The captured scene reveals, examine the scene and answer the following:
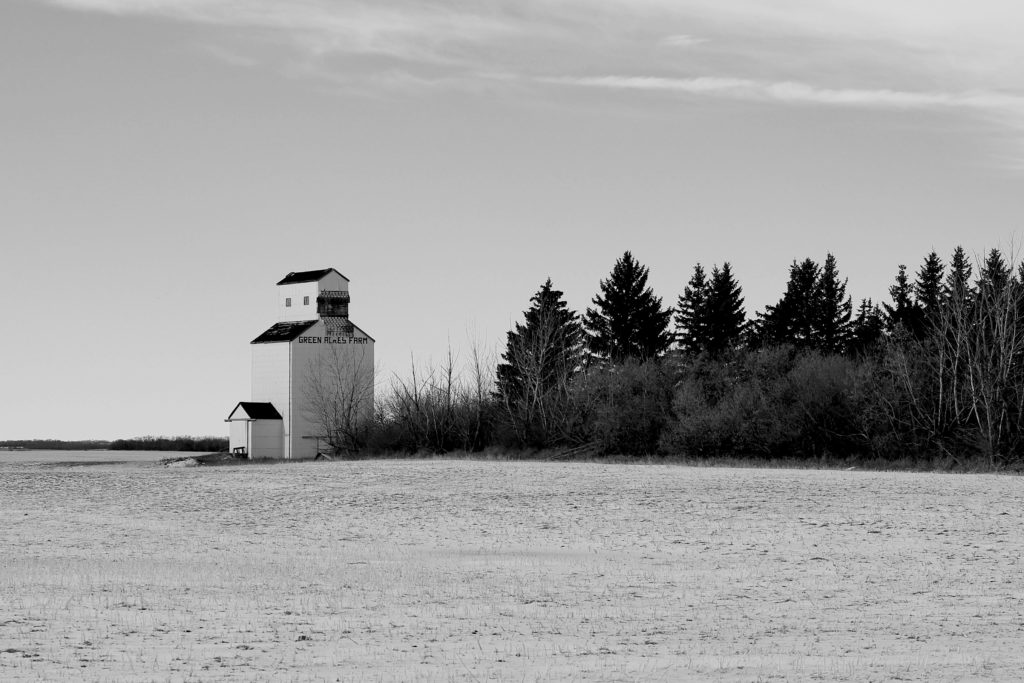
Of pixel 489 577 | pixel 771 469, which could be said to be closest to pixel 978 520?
pixel 489 577

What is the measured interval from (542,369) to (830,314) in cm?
2751

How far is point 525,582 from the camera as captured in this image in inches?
967

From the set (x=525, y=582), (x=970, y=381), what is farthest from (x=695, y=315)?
(x=525, y=582)

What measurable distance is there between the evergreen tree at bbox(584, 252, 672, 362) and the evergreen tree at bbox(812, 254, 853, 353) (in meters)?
12.1

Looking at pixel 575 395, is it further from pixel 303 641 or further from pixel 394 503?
pixel 303 641

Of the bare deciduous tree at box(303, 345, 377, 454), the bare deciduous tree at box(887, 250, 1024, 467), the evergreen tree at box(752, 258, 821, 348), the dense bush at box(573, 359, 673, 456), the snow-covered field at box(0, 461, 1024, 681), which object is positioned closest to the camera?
the snow-covered field at box(0, 461, 1024, 681)

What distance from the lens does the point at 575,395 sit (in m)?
83.9

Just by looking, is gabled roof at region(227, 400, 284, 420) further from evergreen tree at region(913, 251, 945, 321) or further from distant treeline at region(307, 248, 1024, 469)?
evergreen tree at region(913, 251, 945, 321)

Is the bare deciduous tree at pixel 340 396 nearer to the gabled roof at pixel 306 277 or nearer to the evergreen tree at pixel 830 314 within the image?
the gabled roof at pixel 306 277

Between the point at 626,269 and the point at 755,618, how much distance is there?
286ft

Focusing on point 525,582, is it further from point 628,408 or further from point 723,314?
point 723,314

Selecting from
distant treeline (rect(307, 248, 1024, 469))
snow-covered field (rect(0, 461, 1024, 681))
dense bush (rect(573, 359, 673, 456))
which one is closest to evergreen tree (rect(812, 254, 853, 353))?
distant treeline (rect(307, 248, 1024, 469))

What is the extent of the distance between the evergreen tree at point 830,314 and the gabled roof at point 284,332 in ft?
134

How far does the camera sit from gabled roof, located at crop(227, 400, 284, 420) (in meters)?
91.9
